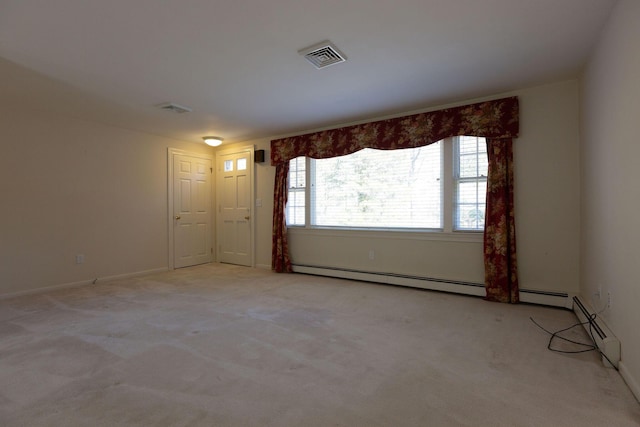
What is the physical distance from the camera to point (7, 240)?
3.71 m

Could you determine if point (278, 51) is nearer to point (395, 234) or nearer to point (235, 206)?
point (395, 234)

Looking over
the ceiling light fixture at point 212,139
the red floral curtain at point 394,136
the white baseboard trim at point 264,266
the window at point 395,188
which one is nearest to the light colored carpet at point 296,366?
the window at point 395,188

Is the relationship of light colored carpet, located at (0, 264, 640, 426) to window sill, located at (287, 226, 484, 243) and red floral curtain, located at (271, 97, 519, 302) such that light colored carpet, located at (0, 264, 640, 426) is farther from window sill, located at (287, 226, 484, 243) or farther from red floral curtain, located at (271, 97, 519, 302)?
red floral curtain, located at (271, 97, 519, 302)

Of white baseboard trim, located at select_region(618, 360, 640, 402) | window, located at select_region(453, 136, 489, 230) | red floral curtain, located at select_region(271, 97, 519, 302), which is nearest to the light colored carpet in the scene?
white baseboard trim, located at select_region(618, 360, 640, 402)

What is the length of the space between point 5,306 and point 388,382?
4.10 m

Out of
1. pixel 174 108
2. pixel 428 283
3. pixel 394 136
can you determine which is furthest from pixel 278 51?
pixel 428 283

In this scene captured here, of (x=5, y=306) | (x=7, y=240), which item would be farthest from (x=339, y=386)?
(x=7, y=240)

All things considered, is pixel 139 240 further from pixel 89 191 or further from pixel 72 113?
pixel 72 113

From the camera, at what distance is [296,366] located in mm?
2045

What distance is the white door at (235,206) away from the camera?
18.7 ft

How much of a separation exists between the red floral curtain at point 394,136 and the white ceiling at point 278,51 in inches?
8.1

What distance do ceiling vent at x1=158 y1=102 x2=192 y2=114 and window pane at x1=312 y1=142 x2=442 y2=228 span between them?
2.02m

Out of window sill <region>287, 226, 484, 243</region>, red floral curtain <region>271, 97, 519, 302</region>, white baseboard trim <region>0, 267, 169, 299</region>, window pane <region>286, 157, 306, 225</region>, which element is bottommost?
white baseboard trim <region>0, 267, 169, 299</region>

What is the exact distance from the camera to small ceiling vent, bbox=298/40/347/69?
2496 millimetres
